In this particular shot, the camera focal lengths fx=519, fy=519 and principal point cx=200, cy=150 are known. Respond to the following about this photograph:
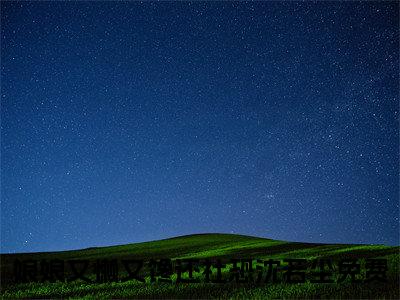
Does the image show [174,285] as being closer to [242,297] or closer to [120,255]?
[242,297]

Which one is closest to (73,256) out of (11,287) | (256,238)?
(256,238)

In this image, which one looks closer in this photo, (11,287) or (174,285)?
(174,285)

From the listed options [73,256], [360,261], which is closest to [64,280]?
[360,261]

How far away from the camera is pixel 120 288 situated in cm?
2544

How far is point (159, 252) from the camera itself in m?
54.9

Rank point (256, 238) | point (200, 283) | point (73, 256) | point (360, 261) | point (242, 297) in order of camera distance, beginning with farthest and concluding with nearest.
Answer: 1. point (256, 238)
2. point (73, 256)
3. point (360, 261)
4. point (200, 283)
5. point (242, 297)

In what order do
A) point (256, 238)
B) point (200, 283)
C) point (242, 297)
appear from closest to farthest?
point (242, 297) → point (200, 283) → point (256, 238)

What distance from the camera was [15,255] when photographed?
6072 cm

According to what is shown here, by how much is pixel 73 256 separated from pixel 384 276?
42.6 m

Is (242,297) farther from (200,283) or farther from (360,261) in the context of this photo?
(360,261)

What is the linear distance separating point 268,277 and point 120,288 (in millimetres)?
7238

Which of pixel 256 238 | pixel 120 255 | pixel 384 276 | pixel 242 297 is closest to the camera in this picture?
pixel 242 297

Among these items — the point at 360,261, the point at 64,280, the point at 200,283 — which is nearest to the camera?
the point at 200,283

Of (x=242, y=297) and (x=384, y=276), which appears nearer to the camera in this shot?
(x=242, y=297)
